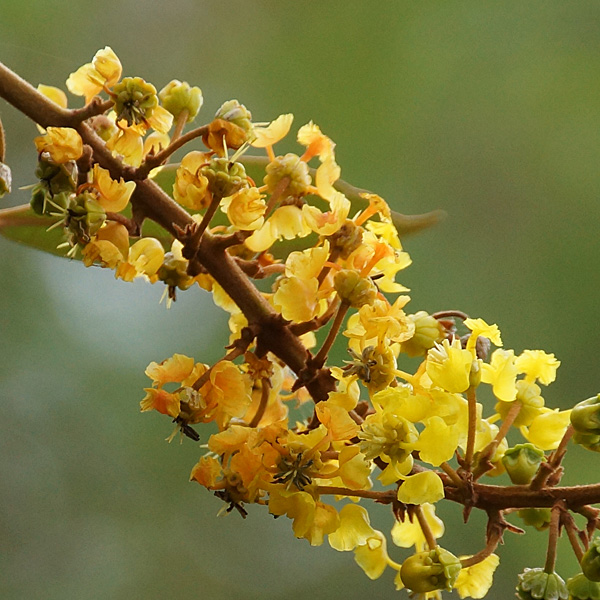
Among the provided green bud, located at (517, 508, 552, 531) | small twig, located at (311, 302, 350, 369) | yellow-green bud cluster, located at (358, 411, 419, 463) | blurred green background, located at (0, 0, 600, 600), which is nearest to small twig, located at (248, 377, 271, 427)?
small twig, located at (311, 302, 350, 369)

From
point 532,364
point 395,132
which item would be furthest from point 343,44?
point 532,364

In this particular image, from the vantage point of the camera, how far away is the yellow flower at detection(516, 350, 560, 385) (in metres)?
1.00

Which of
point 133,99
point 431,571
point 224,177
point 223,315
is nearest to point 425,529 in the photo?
point 431,571

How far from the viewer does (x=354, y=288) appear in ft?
→ 3.00

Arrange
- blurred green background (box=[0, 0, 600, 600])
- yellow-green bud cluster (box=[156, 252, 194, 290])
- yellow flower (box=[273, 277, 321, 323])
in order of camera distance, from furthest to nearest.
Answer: blurred green background (box=[0, 0, 600, 600])
yellow-green bud cluster (box=[156, 252, 194, 290])
yellow flower (box=[273, 277, 321, 323])

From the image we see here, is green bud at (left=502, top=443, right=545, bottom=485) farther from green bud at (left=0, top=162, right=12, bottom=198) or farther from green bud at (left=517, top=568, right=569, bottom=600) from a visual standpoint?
green bud at (left=0, top=162, right=12, bottom=198)

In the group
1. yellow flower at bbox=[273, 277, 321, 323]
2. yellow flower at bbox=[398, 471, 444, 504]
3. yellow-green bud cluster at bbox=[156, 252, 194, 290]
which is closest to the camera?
yellow flower at bbox=[398, 471, 444, 504]

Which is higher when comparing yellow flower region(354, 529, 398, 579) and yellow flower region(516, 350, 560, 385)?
yellow flower region(516, 350, 560, 385)

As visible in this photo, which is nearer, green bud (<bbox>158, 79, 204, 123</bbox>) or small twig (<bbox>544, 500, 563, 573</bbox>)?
small twig (<bbox>544, 500, 563, 573</bbox>)

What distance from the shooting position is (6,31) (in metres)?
3.52

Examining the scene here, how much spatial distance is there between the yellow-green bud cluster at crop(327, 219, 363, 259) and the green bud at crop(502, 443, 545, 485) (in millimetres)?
270

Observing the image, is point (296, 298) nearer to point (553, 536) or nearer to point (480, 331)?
point (480, 331)

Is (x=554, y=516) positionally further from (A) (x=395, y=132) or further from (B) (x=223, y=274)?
(A) (x=395, y=132)

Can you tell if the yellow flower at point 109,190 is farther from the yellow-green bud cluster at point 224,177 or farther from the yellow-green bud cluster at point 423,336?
the yellow-green bud cluster at point 423,336
